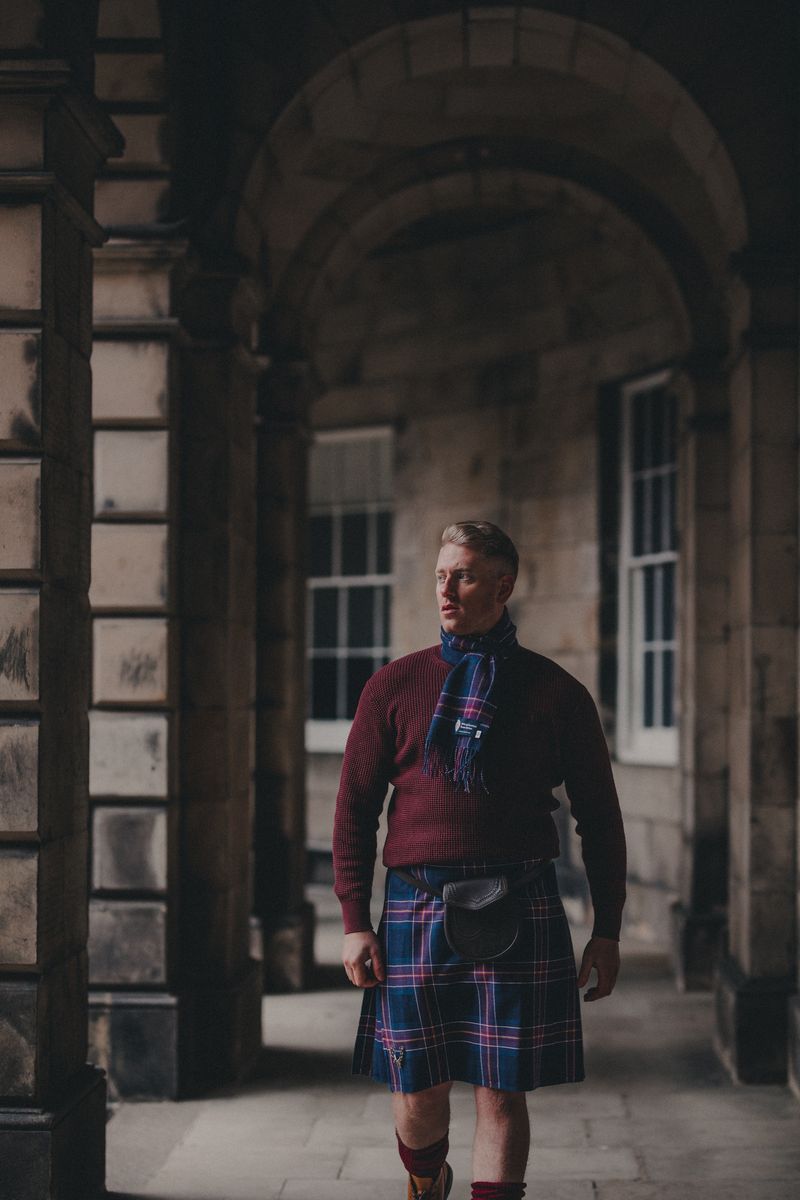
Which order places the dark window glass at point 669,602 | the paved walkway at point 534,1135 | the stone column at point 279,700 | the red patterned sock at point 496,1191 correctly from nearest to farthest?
1. the red patterned sock at point 496,1191
2. the paved walkway at point 534,1135
3. the stone column at point 279,700
4. the dark window glass at point 669,602

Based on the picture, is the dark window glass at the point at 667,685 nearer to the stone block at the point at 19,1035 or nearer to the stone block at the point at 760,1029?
the stone block at the point at 760,1029

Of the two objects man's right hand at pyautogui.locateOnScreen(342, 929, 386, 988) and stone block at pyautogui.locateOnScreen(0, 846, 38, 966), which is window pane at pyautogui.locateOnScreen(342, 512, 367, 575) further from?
man's right hand at pyautogui.locateOnScreen(342, 929, 386, 988)

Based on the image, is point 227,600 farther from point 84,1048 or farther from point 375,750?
point 375,750

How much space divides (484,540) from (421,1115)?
1321 mm

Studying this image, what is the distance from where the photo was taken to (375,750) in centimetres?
321

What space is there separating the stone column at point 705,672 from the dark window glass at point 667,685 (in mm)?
1469

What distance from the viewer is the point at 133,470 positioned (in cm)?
550

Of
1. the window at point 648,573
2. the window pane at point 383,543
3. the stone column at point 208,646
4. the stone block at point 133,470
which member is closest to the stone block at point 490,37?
the stone column at point 208,646

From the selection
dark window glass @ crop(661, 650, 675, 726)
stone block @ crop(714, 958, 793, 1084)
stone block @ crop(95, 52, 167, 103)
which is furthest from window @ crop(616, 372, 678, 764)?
stone block @ crop(95, 52, 167, 103)

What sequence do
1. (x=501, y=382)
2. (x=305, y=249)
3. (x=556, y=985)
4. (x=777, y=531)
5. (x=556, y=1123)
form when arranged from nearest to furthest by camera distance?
(x=556, y=985) → (x=556, y=1123) → (x=777, y=531) → (x=305, y=249) → (x=501, y=382)

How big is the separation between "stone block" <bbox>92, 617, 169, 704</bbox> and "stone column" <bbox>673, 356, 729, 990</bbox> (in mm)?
3775

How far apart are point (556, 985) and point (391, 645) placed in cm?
879

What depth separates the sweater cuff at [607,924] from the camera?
324cm

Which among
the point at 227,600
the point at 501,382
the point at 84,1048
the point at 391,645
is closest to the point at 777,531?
the point at 227,600
